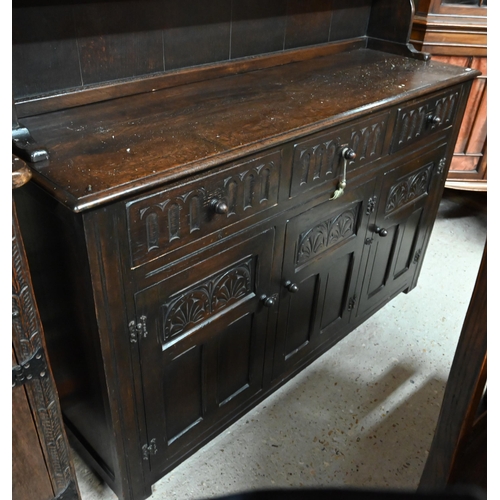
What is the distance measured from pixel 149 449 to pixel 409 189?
1.26 metres

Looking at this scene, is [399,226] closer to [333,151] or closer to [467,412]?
[333,151]

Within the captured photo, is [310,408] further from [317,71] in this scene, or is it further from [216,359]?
[317,71]

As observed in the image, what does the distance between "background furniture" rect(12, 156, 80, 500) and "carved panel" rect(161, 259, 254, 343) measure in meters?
0.32

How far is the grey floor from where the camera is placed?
1.61 m

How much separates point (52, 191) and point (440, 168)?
1.57 m

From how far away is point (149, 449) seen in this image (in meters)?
1.41

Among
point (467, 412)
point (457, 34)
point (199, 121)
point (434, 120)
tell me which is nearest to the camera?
point (467, 412)

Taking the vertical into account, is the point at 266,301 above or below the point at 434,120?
below

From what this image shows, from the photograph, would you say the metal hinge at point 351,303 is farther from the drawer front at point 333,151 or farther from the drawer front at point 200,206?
the drawer front at point 200,206

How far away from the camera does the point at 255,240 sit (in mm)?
1370

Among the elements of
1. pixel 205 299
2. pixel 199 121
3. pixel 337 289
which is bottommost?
pixel 337 289

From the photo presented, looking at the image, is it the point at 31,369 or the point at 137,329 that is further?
the point at 137,329

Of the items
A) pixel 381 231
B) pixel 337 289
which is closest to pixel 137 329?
pixel 337 289

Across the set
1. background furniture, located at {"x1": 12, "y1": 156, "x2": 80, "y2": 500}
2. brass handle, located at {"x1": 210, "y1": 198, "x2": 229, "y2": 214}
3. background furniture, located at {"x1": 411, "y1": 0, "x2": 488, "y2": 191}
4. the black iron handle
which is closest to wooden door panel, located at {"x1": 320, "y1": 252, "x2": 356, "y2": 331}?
the black iron handle
